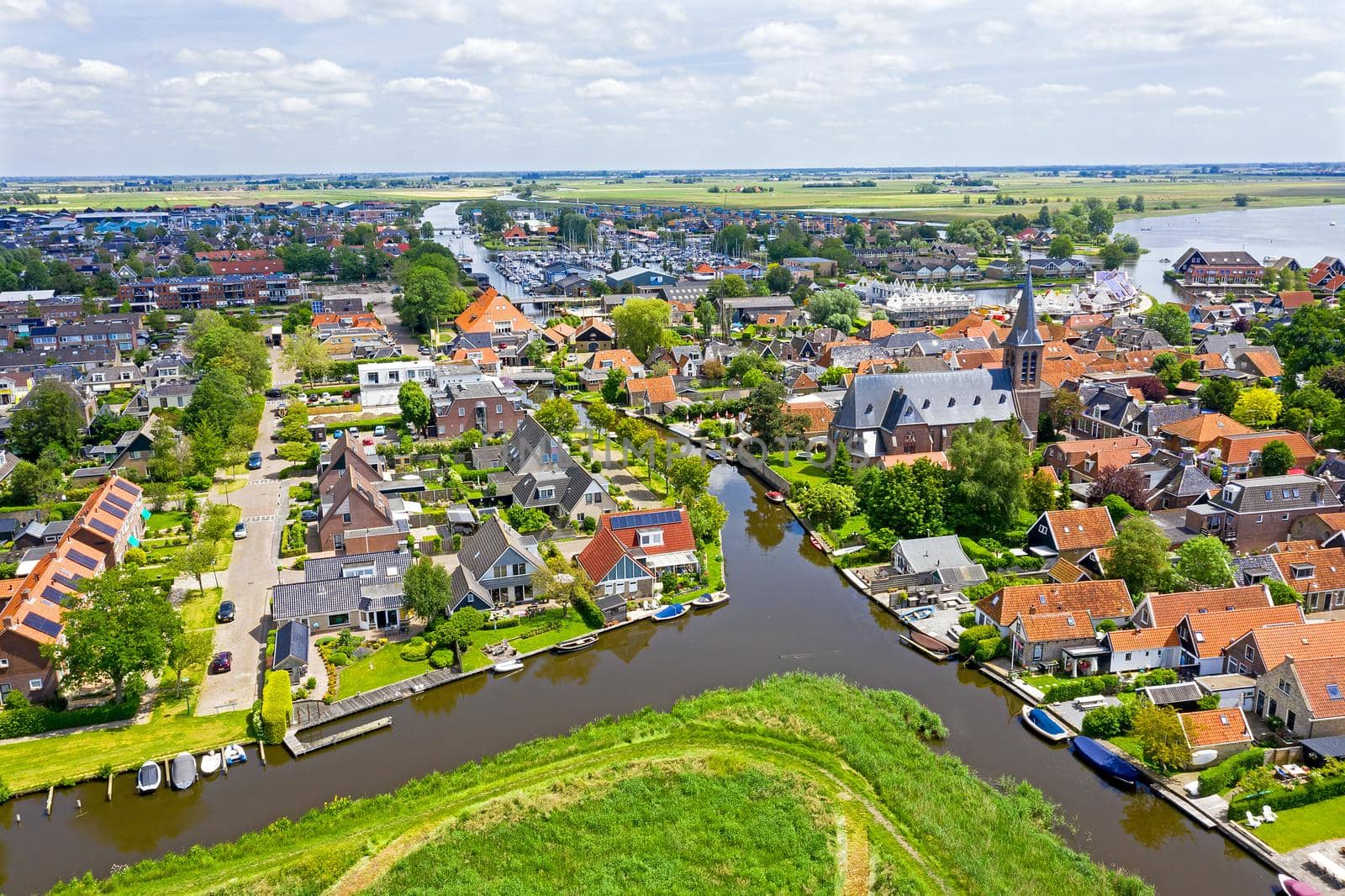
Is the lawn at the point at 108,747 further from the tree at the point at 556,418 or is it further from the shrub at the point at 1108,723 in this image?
the tree at the point at 556,418

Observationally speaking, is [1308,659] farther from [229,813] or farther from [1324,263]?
[1324,263]

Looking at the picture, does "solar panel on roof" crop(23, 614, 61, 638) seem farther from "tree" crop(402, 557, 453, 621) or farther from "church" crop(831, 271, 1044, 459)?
"church" crop(831, 271, 1044, 459)

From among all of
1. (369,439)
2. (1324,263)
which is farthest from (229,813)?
(1324,263)

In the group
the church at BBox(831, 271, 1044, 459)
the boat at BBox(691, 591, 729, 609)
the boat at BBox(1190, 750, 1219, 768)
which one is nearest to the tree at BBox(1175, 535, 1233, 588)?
the boat at BBox(1190, 750, 1219, 768)

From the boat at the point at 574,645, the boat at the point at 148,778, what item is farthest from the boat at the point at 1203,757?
the boat at the point at 148,778

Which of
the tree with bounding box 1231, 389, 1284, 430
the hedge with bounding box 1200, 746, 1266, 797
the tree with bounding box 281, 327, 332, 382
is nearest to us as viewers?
the hedge with bounding box 1200, 746, 1266, 797

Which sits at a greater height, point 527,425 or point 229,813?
point 527,425
